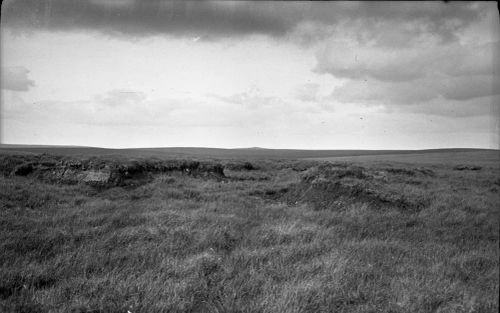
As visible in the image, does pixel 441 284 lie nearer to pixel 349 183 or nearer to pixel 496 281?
pixel 496 281

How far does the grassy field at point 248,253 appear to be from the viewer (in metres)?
4.58

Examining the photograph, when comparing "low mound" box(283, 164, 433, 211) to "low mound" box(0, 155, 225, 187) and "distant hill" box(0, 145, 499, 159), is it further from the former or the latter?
"distant hill" box(0, 145, 499, 159)

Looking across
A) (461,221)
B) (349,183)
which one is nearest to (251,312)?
(461,221)

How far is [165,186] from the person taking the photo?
52.9 feet

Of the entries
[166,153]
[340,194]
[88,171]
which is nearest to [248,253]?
[340,194]

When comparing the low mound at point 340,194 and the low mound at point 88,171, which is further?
the low mound at point 88,171

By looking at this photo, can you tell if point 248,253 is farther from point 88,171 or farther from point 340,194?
point 88,171

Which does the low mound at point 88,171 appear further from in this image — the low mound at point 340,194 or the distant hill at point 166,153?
the distant hill at point 166,153

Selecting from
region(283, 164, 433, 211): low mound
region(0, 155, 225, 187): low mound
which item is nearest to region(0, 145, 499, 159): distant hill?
region(0, 155, 225, 187): low mound

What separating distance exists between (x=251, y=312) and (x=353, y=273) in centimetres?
215

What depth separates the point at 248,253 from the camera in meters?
6.49

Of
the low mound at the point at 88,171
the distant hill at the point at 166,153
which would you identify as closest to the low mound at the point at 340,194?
the low mound at the point at 88,171

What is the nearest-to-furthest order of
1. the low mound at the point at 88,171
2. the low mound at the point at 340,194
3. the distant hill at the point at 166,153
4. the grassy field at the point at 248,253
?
the grassy field at the point at 248,253 < the low mound at the point at 340,194 < the low mound at the point at 88,171 < the distant hill at the point at 166,153

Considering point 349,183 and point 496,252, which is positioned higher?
point 349,183
